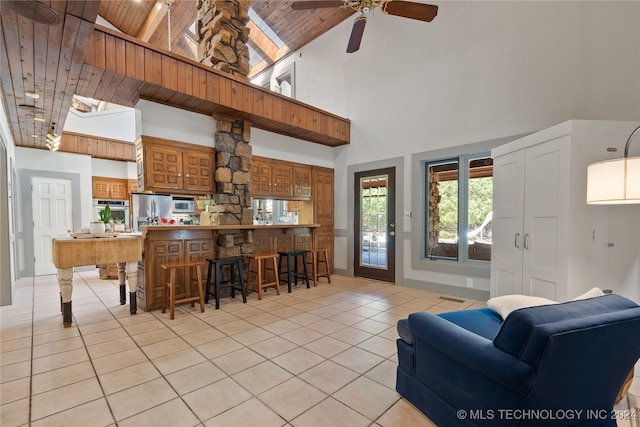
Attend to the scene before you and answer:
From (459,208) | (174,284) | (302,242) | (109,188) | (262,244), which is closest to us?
(174,284)

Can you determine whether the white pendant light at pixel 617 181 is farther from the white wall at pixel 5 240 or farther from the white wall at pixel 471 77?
the white wall at pixel 5 240

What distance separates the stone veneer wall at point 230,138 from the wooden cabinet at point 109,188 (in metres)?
4.33

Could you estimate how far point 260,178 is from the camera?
16.5ft

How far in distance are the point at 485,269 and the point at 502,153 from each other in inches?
65.6

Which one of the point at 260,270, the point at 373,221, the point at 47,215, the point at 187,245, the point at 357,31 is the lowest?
the point at 260,270

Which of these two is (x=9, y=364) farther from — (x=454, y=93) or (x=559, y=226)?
(x=454, y=93)

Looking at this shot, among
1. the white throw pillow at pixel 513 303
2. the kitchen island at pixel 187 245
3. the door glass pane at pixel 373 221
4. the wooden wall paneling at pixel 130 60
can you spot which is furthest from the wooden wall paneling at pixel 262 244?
the white throw pillow at pixel 513 303

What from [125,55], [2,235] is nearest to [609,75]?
[125,55]

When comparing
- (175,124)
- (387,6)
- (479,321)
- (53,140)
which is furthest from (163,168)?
(479,321)

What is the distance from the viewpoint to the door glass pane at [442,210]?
456cm

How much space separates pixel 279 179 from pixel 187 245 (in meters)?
2.06

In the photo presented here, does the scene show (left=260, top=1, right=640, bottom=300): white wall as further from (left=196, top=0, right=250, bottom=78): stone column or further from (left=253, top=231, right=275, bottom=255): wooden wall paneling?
(left=196, top=0, right=250, bottom=78): stone column

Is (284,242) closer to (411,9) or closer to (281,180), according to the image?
(281,180)

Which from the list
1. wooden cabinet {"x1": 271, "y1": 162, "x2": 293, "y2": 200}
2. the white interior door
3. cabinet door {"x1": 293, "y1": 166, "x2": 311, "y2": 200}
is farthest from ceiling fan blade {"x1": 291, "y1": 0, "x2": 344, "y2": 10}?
the white interior door
